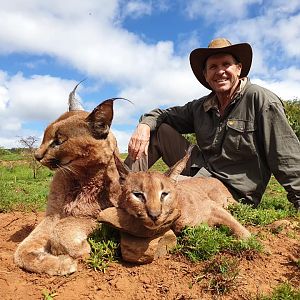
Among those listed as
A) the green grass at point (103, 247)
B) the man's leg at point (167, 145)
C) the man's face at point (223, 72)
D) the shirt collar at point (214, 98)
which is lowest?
the green grass at point (103, 247)

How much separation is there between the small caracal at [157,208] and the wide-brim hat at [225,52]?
262cm

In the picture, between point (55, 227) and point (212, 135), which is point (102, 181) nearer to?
point (55, 227)

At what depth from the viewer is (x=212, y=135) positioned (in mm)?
6793

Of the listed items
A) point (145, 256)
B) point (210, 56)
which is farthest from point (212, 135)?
point (145, 256)

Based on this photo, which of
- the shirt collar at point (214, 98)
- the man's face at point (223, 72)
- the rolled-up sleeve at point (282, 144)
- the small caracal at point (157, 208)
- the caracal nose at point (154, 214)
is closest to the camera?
the caracal nose at point (154, 214)

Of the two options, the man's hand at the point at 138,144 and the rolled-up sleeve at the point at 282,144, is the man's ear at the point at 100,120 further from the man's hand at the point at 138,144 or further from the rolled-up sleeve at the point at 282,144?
the rolled-up sleeve at the point at 282,144

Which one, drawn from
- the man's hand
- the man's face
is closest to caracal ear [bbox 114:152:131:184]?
the man's hand

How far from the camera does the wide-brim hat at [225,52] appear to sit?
6305 mm

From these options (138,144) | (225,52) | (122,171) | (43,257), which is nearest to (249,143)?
(225,52)

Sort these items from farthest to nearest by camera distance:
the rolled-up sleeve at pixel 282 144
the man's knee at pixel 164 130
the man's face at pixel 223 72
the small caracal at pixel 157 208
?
1. the man's knee at pixel 164 130
2. the man's face at pixel 223 72
3. the rolled-up sleeve at pixel 282 144
4. the small caracal at pixel 157 208

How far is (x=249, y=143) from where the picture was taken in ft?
20.6

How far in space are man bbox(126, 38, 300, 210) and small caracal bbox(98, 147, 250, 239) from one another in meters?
1.45

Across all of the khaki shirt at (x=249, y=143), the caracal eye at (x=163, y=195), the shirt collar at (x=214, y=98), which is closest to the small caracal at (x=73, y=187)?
the caracal eye at (x=163, y=195)

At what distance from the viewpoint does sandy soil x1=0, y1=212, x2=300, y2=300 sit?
12.3 ft
